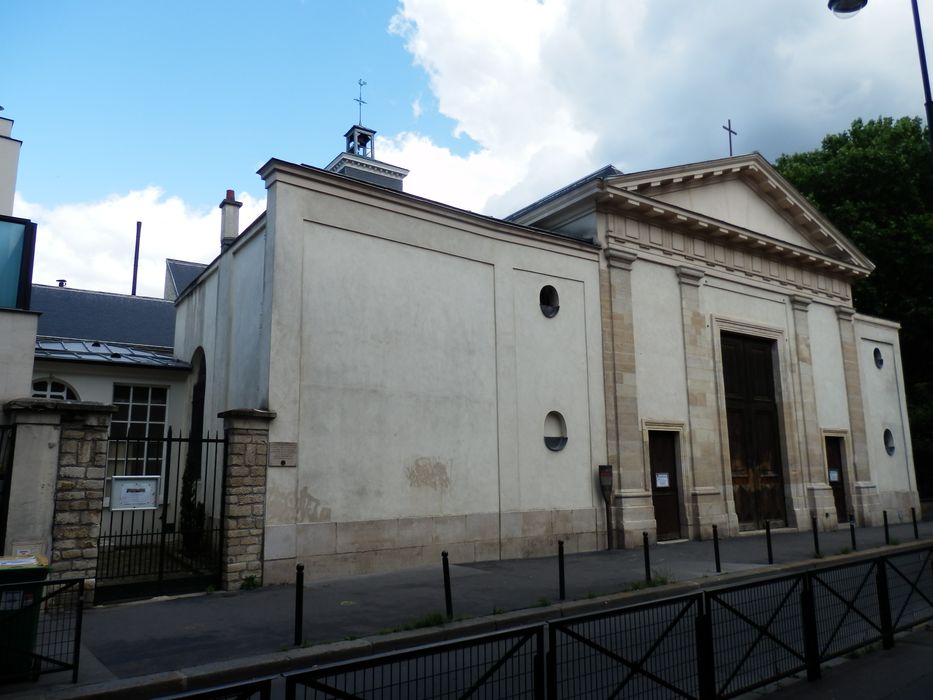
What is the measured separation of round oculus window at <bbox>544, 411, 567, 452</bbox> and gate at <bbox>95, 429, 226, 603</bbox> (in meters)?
6.47

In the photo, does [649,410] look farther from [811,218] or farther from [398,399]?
[811,218]

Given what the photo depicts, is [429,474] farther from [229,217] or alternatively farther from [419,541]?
[229,217]

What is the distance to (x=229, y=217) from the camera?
693 inches

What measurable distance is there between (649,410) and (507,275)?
15.9ft

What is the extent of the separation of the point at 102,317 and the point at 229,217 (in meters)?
11.4

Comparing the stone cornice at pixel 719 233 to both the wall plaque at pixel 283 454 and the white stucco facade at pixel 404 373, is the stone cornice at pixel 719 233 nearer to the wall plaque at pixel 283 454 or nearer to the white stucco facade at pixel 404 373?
the white stucco facade at pixel 404 373

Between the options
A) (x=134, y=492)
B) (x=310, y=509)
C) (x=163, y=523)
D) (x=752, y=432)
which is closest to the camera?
(x=163, y=523)

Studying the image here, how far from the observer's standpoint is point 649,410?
16.0 meters

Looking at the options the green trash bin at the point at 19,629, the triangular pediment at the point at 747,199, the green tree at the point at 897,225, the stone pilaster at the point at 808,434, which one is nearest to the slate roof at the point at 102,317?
the triangular pediment at the point at 747,199

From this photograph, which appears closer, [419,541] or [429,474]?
[419,541]

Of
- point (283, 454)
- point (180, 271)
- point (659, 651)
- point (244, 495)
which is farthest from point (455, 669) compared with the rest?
point (180, 271)

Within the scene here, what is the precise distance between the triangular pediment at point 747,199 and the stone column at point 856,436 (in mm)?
2229

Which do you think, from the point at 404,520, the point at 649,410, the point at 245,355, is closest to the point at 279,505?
the point at 404,520

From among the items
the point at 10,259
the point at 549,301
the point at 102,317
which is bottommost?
the point at 10,259
